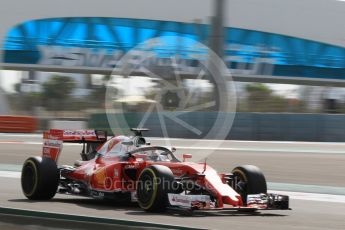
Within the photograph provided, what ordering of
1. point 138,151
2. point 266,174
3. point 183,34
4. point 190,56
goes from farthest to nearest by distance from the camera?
point 183,34 → point 190,56 → point 266,174 → point 138,151

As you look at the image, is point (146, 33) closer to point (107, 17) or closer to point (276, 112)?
point (107, 17)

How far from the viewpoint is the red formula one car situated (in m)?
9.64

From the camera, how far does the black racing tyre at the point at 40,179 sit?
37.1 ft

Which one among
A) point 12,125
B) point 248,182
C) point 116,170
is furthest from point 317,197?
point 12,125

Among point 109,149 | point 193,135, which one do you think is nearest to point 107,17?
point 193,135

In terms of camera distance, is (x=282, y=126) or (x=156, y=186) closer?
(x=156, y=186)

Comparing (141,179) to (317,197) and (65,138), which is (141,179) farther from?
(317,197)

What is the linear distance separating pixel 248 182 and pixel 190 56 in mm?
29061

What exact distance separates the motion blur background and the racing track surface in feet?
7.55

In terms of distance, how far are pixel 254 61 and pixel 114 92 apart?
33.0 meters

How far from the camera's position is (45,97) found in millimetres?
34719

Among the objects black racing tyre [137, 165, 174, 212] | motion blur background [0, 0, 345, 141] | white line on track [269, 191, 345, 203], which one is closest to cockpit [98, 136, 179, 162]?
black racing tyre [137, 165, 174, 212]

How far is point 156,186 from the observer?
9539 millimetres

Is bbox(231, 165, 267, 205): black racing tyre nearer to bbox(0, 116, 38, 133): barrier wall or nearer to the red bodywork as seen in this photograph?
the red bodywork
